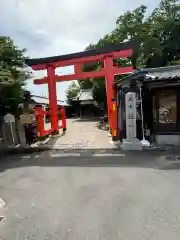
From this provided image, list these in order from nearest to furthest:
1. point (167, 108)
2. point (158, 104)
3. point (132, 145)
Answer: point (132, 145)
point (167, 108)
point (158, 104)

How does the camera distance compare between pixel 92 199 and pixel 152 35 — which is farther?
pixel 152 35

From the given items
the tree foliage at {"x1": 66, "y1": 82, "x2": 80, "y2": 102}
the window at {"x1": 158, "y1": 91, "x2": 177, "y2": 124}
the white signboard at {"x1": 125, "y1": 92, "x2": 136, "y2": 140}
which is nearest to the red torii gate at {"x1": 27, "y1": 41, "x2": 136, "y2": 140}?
the white signboard at {"x1": 125, "y1": 92, "x2": 136, "y2": 140}

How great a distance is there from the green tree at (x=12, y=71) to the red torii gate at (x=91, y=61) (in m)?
0.98

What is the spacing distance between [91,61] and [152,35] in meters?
12.8

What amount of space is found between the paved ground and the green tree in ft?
16.0

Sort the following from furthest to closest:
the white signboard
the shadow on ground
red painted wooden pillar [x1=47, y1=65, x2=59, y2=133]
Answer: red painted wooden pillar [x1=47, y1=65, x2=59, y2=133] → the white signboard → the shadow on ground

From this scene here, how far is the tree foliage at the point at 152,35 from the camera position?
2453 centimetres

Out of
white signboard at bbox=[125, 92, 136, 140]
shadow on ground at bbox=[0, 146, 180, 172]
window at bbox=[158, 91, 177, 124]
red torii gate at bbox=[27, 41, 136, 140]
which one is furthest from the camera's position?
red torii gate at bbox=[27, 41, 136, 140]

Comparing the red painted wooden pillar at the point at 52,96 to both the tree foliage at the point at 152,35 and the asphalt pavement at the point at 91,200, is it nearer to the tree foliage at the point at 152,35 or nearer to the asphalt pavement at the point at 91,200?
the asphalt pavement at the point at 91,200

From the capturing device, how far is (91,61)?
15.0 m

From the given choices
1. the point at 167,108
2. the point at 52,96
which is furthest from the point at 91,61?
the point at 167,108

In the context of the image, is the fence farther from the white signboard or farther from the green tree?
the white signboard

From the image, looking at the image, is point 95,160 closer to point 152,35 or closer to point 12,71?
point 12,71

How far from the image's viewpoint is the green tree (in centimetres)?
1274
